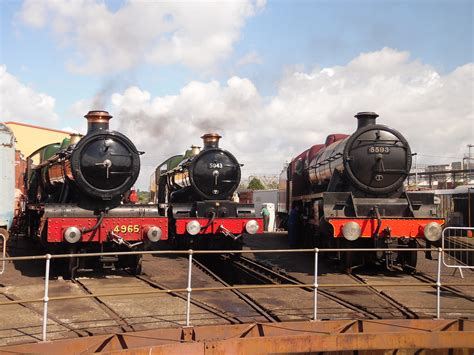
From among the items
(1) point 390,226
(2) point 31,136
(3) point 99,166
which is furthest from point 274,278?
(2) point 31,136

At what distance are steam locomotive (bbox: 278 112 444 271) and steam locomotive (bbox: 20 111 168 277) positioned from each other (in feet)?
11.8

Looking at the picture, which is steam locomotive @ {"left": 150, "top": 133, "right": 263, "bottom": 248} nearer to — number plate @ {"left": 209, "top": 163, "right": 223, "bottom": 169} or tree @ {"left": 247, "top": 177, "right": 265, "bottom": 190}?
number plate @ {"left": 209, "top": 163, "right": 223, "bottom": 169}

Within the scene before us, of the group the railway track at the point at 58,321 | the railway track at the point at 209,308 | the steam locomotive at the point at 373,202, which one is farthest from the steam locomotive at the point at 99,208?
the steam locomotive at the point at 373,202

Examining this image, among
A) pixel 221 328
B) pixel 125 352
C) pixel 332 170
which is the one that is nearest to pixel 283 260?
pixel 332 170

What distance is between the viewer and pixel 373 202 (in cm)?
1067

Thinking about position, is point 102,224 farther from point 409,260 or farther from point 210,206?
point 409,260

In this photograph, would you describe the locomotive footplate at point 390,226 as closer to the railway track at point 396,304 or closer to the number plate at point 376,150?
the railway track at point 396,304

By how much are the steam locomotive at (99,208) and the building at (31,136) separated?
81.5ft

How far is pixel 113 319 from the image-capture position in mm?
6617

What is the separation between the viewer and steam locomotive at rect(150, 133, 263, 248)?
12406mm

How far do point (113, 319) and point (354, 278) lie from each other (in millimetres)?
5185

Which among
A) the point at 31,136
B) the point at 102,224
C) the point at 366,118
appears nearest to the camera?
the point at 102,224

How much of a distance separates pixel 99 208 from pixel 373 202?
5537 millimetres

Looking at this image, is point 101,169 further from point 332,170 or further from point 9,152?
point 332,170
